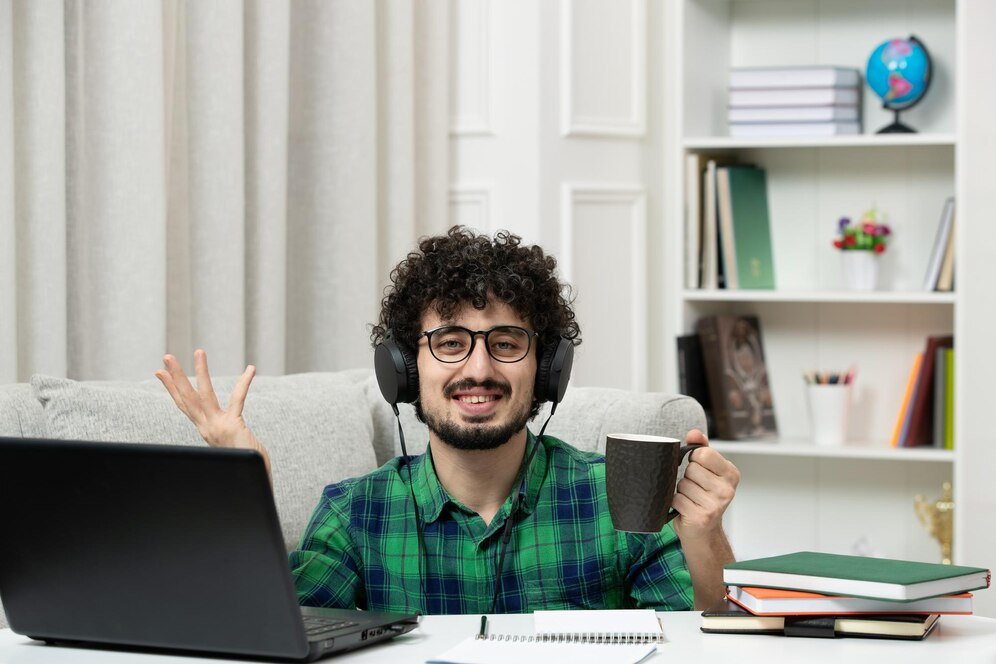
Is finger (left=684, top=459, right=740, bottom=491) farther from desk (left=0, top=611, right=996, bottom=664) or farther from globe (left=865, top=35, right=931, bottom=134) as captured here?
globe (left=865, top=35, right=931, bottom=134)

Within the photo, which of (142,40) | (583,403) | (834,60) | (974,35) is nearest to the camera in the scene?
(583,403)

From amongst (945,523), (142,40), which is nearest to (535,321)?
(142,40)

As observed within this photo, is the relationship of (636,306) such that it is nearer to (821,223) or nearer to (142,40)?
(821,223)

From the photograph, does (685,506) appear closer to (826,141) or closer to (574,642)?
(574,642)

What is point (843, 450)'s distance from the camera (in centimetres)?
299

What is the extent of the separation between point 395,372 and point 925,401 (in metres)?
1.88

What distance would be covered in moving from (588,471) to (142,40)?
118 centimetres

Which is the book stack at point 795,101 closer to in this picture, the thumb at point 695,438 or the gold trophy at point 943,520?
the gold trophy at point 943,520

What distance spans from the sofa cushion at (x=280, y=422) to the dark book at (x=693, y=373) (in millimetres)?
1177

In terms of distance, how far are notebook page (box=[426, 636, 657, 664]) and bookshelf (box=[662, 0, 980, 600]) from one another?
6.66 feet

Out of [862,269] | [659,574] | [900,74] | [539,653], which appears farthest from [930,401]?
[539,653]

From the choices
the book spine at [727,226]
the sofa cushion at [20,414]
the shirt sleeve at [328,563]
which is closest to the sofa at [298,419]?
the sofa cushion at [20,414]

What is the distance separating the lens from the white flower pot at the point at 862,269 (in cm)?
303

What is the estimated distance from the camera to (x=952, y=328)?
3121mm
